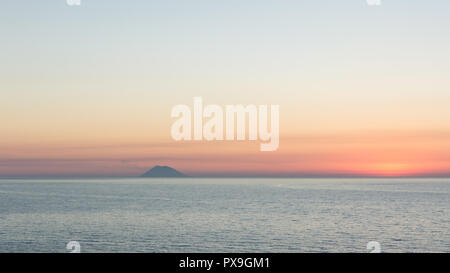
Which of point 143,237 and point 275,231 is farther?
point 275,231

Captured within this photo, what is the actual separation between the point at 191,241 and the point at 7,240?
26873 mm

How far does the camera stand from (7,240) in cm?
6191
